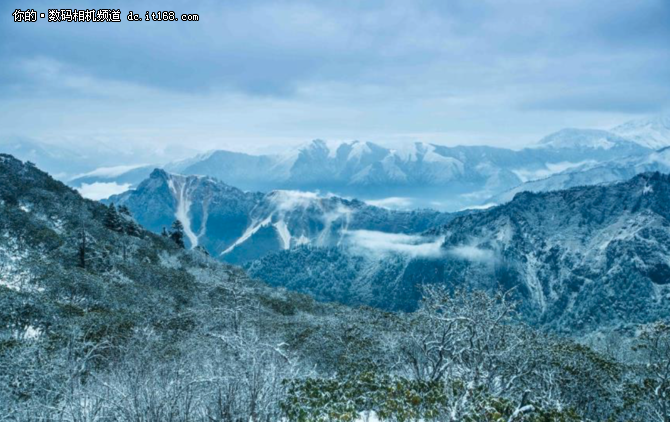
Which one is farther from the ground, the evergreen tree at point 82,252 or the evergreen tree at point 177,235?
the evergreen tree at point 82,252

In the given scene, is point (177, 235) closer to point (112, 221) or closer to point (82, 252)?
point (112, 221)

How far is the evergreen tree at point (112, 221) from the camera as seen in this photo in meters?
112

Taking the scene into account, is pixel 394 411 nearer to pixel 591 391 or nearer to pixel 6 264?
pixel 591 391

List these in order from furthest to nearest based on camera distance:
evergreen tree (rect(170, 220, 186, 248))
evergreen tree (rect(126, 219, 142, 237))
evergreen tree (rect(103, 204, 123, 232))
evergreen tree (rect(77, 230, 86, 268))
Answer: evergreen tree (rect(170, 220, 186, 248)) → evergreen tree (rect(126, 219, 142, 237)) → evergreen tree (rect(103, 204, 123, 232)) → evergreen tree (rect(77, 230, 86, 268))

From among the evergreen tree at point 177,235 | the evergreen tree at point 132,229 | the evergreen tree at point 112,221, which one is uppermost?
the evergreen tree at point 112,221

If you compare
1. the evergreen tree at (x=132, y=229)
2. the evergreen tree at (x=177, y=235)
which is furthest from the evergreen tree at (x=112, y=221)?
the evergreen tree at (x=177, y=235)

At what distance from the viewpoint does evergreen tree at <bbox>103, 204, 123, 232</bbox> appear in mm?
112000

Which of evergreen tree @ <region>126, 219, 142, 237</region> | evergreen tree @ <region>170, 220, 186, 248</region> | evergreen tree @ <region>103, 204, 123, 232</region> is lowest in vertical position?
evergreen tree @ <region>170, 220, 186, 248</region>

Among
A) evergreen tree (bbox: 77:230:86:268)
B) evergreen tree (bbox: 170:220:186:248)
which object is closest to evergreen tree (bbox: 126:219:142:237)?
evergreen tree (bbox: 170:220:186:248)

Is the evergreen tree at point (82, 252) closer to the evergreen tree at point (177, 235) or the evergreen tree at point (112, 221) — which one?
the evergreen tree at point (112, 221)

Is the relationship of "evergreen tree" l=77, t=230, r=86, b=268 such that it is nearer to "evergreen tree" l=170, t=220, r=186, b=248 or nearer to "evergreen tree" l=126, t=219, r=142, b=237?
"evergreen tree" l=126, t=219, r=142, b=237

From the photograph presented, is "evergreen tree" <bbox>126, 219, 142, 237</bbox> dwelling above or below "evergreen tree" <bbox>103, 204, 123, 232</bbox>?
below

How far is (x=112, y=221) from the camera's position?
112312 mm

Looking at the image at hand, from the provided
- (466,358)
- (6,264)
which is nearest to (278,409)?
(466,358)
